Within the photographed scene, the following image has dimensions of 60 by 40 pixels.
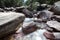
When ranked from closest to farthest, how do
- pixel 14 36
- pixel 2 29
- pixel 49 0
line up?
pixel 2 29 → pixel 14 36 → pixel 49 0

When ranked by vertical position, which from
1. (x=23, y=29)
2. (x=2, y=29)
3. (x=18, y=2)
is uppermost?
(x=2, y=29)

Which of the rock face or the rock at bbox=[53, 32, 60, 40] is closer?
the rock face

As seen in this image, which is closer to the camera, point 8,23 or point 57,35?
point 8,23

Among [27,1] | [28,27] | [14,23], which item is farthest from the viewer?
[27,1]

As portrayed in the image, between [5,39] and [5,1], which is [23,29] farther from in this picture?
[5,1]

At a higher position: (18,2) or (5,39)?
(5,39)

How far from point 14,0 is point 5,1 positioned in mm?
791

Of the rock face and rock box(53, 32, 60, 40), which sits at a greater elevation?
the rock face

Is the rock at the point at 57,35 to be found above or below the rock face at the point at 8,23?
below

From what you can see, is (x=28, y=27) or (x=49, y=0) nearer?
(x=28, y=27)

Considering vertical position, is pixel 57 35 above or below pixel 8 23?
below

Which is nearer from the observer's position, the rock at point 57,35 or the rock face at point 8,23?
the rock face at point 8,23

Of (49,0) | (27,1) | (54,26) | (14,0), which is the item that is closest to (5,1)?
(14,0)

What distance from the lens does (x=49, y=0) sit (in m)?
11.5
